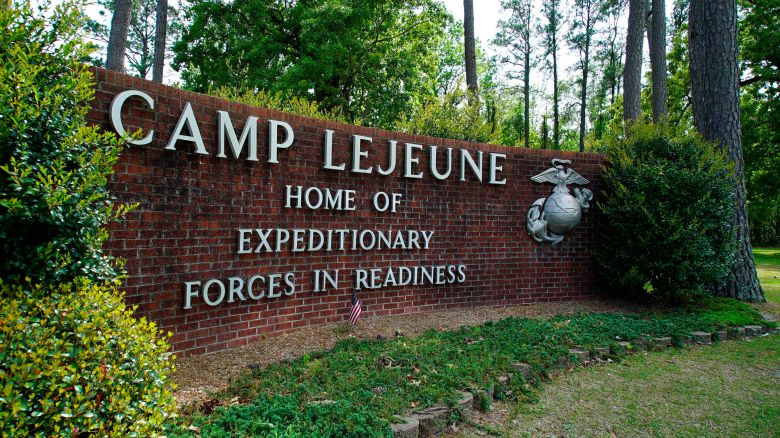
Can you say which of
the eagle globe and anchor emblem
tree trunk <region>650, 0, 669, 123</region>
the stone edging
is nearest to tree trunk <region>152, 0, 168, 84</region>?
the eagle globe and anchor emblem

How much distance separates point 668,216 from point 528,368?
4.23 m

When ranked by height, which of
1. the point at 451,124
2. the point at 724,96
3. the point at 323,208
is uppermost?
the point at 724,96

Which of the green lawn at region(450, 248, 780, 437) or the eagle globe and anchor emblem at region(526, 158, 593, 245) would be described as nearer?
the green lawn at region(450, 248, 780, 437)

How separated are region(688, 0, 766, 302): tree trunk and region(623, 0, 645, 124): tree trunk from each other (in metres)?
4.66

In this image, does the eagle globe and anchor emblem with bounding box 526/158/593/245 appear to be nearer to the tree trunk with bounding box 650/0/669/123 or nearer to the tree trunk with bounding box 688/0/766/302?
the tree trunk with bounding box 688/0/766/302

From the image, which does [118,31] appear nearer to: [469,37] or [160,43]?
[160,43]

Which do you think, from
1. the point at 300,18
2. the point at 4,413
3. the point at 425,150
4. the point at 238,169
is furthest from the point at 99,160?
the point at 300,18

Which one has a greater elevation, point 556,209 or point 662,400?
point 556,209

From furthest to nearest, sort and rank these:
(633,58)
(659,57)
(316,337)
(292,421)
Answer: (659,57) → (633,58) → (316,337) → (292,421)

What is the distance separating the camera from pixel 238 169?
5.29 meters

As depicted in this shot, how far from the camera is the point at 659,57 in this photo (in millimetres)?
14719

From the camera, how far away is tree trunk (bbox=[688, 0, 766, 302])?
8828 mm

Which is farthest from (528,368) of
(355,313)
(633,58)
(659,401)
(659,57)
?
(659,57)

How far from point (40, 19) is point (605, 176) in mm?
7935
